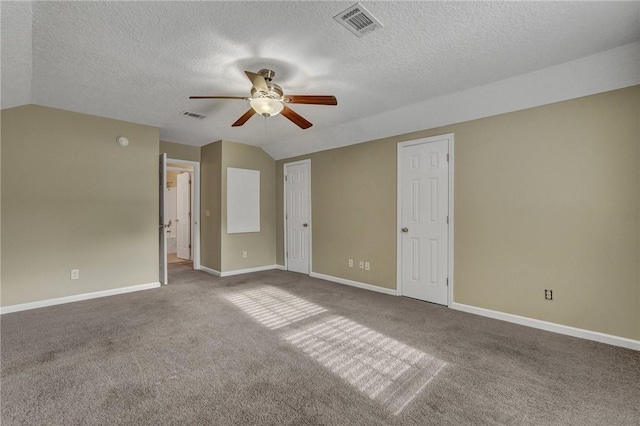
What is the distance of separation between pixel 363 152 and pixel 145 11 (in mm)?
3298

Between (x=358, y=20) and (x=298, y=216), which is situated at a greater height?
(x=358, y=20)

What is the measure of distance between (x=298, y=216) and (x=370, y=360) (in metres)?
3.66

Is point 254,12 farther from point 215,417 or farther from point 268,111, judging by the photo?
point 215,417

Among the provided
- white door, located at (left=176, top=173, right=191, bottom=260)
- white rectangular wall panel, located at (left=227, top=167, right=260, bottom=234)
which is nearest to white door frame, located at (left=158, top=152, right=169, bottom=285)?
white rectangular wall panel, located at (left=227, top=167, right=260, bottom=234)

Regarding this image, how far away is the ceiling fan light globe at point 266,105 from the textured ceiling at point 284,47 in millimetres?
321

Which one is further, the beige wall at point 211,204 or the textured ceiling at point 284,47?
the beige wall at point 211,204

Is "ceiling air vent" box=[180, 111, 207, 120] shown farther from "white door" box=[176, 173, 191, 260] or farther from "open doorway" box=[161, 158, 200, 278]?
"white door" box=[176, 173, 191, 260]

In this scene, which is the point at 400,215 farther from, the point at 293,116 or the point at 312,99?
the point at 312,99

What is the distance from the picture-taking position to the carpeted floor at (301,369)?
1.76 metres

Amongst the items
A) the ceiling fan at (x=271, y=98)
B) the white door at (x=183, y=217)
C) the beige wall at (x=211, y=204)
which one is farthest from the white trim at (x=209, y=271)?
Answer: the ceiling fan at (x=271, y=98)

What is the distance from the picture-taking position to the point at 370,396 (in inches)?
75.7

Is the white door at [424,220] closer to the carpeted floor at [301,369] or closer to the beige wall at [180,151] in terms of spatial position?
the carpeted floor at [301,369]

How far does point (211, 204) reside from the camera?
5711 mm

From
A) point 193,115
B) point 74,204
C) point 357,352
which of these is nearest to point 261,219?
point 193,115
